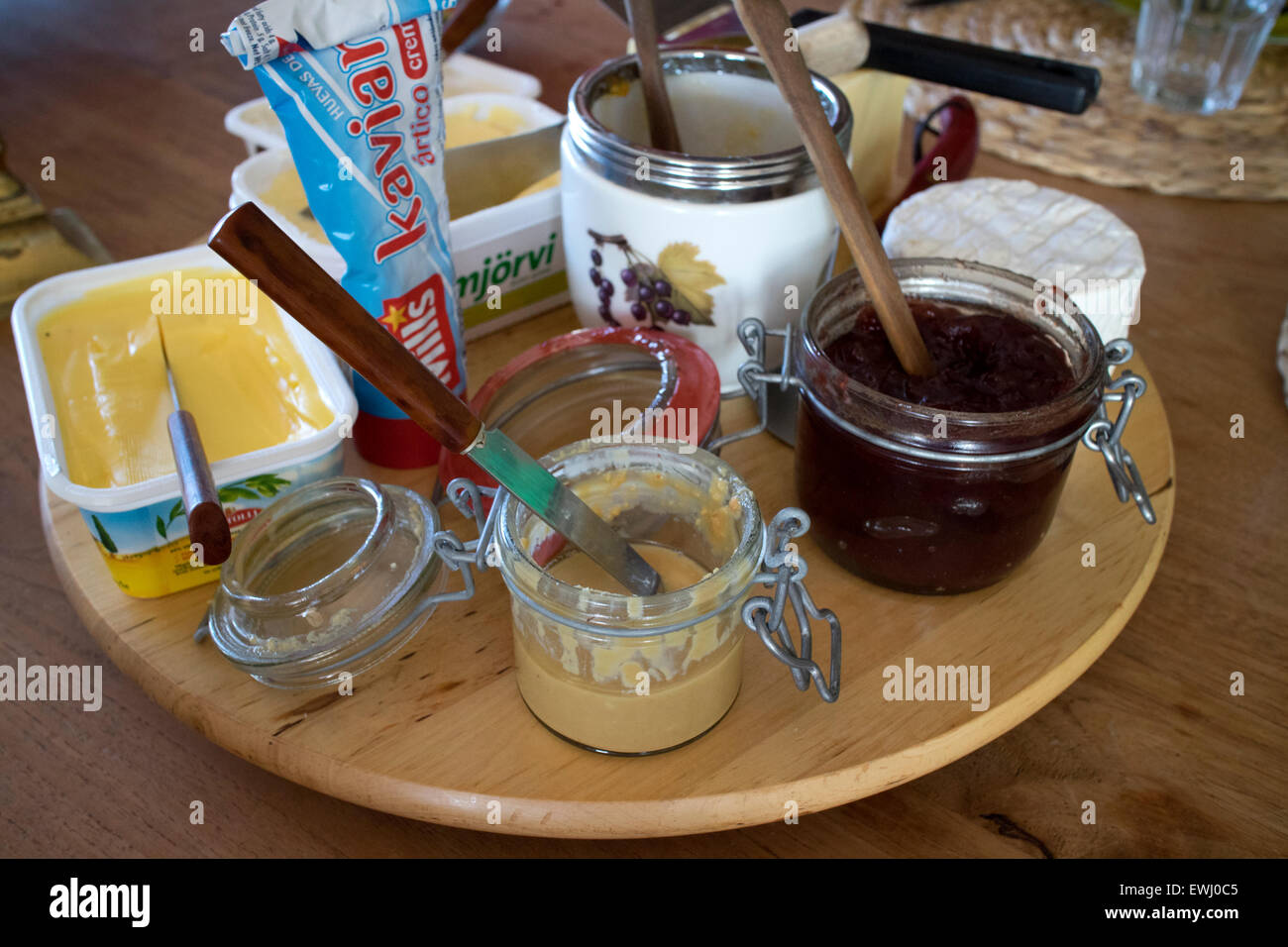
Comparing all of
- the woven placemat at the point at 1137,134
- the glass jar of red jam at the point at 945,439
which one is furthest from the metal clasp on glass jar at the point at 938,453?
the woven placemat at the point at 1137,134

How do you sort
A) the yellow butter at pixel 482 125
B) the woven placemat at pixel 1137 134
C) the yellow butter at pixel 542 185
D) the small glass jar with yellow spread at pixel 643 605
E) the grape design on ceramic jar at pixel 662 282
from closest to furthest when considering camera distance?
the small glass jar with yellow spread at pixel 643 605 → the grape design on ceramic jar at pixel 662 282 → the yellow butter at pixel 542 185 → the yellow butter at pixel 482 125 → the woven placemat at pixel 1137 134

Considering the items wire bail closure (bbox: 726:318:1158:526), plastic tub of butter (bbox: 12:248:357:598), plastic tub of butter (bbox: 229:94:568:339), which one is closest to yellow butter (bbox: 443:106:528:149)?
plastic tub of butter (bbox: 229:94:568:339)

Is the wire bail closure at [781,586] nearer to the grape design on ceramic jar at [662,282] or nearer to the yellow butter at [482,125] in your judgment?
the grape design on ceramic jar at [662,282]

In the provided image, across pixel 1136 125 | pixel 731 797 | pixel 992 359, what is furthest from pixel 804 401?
pixel 1136 125

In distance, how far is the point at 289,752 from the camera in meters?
Result: 0.58

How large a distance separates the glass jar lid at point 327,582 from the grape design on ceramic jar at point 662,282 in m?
0.23

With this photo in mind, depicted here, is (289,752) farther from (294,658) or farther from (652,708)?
(652,708)

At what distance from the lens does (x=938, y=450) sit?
1.94 feet

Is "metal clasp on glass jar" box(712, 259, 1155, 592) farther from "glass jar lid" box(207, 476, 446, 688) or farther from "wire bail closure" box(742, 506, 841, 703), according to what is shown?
"glass jar lid" box(207, 476, 446, 688)

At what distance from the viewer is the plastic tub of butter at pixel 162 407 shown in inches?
24.8

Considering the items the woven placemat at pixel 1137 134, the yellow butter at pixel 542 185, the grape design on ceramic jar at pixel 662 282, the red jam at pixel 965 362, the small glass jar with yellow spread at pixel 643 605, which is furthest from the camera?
the woven placemat at pixel 1137 134

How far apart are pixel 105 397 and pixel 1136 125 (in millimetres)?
1032

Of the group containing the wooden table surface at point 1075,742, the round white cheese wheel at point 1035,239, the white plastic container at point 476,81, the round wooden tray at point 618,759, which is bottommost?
the wooden table surface at point 1075,742

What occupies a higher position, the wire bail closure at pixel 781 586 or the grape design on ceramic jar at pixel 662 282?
the grape design on ceramic jar at pixel 662 282
